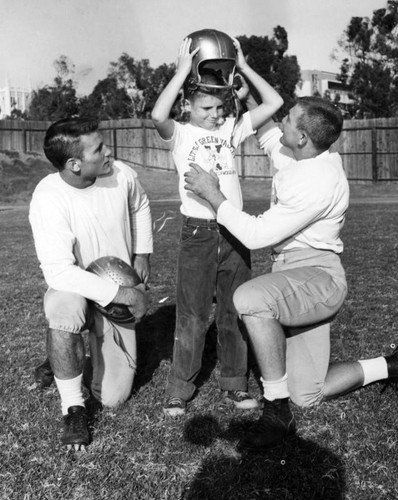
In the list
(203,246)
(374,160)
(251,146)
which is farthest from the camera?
(251,146)

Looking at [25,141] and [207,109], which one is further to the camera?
[25,141]

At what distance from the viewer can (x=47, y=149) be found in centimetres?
448

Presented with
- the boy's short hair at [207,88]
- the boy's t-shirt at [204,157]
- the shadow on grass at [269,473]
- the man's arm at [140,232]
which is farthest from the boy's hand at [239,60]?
the shadow on grass at [269,473]

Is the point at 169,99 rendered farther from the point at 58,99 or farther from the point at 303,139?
the point at 58,99

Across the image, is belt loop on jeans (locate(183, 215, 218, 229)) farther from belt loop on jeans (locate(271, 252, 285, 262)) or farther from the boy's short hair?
the boy's short hair

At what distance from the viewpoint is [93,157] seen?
4.46 meters

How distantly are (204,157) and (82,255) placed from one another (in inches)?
40.4

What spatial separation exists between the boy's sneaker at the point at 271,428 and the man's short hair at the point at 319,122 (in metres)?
1.60

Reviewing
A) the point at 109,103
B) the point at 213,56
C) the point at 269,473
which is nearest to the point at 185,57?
the point at 213,56

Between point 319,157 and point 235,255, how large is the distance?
0.83 metres

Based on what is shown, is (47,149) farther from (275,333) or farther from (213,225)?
(275,333)

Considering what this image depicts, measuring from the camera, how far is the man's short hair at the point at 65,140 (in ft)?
14.5

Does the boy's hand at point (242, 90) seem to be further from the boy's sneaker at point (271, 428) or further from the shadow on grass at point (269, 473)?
the shadow on grass at point (269, 473)

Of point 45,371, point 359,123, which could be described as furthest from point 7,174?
point 45,371
